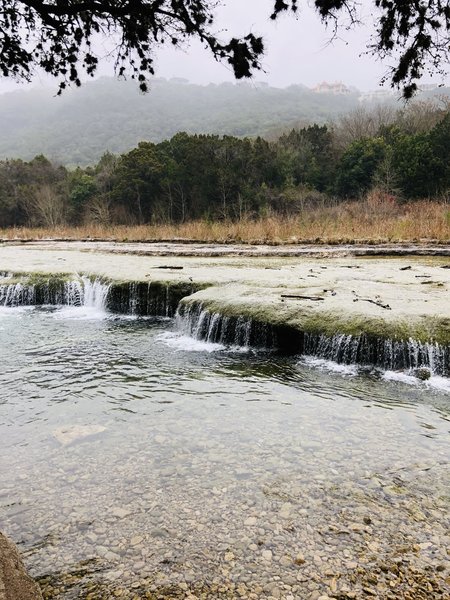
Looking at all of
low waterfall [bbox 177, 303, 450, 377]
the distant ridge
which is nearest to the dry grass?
low waterfall [bbox 177, 303, 450, 377]

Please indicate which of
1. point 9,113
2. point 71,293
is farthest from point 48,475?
point 9,113

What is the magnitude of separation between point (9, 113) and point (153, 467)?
144 meters

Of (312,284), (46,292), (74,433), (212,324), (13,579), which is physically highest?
(312,284)

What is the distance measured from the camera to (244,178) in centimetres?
3203

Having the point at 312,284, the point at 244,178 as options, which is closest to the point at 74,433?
the point at 312,284

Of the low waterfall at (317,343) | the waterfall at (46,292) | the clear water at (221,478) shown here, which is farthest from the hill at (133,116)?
the clear water at (221,478)

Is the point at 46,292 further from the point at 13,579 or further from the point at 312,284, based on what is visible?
the point at 13,579

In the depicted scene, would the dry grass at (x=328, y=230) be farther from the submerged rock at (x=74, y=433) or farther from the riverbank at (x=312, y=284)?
the submerged rock at (x=74, y=433)

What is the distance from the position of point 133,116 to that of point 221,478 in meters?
104

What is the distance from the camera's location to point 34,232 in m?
28.7

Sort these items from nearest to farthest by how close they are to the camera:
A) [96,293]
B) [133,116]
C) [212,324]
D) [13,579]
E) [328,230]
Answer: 1. [13,579]
2. [212,324]
3. [96,293]
4. [328,230]
5. [133,116]

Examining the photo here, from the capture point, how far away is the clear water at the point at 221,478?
2340 mm

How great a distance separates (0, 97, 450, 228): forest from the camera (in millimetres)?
27875

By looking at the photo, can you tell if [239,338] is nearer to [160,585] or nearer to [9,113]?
[160,585]
